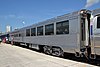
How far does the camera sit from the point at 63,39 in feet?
40.2

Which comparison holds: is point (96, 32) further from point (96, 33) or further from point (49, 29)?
point (49, 29)

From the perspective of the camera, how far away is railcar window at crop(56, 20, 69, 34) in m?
11.9

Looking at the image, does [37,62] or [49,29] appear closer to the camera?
[37,62]

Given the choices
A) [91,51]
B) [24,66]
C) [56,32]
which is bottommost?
[24,66]

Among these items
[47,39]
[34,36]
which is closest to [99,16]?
[47,39]

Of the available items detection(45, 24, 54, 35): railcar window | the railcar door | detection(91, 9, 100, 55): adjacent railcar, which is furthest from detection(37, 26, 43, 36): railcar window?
detection(91, 9, 100, 55): adjacent railcar

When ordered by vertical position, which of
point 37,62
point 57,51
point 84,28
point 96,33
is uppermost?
point 84,28

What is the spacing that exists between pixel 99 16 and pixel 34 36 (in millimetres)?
10663

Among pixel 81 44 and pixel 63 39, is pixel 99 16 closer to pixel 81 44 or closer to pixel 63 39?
pixel 81 44

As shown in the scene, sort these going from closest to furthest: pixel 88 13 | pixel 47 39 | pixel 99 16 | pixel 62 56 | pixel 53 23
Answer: pixel 99 16, pixel 88 13, pixel 62 56, pixel 53 23, pixel 47 39

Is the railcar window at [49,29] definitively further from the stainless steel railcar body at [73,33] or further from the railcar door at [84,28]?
the railcar door at [84,28]

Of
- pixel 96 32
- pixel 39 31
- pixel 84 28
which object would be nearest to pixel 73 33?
pixel 84 28

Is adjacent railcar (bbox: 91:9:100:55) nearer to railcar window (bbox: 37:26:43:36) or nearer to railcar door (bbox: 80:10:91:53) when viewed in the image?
railcar door (bbox: 80:10:91:53)

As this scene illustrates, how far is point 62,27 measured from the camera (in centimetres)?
1250
